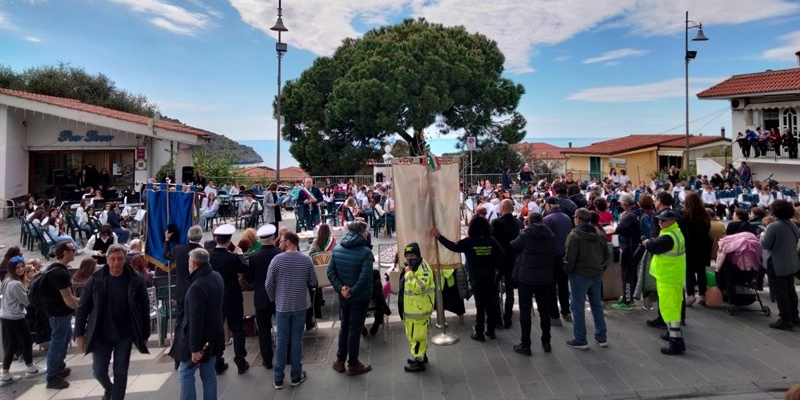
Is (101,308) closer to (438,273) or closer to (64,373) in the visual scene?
(64,373)

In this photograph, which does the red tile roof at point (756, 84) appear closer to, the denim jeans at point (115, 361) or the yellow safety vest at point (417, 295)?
the yellow safety vest at point (417, 295)

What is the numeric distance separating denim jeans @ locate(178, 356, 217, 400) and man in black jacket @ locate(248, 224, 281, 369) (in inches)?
42.2

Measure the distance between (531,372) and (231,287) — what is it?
3.29 m

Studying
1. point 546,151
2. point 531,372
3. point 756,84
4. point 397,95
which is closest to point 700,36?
point 756,84

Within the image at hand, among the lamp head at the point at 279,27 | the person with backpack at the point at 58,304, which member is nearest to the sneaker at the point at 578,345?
the person with backpack at the point at 58,304

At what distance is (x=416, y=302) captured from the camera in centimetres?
495

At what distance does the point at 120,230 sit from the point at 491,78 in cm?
2229

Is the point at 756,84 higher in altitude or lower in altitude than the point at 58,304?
higher

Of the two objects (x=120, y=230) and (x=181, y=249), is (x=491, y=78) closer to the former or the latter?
(x=120, y=230)

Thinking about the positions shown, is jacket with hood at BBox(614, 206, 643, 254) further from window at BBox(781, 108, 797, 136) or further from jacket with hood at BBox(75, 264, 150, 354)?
window at BBox(781, 108, 797, 136)

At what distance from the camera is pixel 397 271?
6.54 metres

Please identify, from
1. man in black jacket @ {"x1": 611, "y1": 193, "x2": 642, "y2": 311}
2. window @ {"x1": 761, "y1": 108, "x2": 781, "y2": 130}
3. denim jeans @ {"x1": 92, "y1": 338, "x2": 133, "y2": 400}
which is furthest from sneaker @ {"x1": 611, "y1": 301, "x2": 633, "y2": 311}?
window @ {"x1": 761, "y1": 108, "x2": 781, "y2": 130}

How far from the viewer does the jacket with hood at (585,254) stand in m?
5.45

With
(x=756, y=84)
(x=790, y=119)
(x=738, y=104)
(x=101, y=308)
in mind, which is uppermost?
(x=756, y=84)
